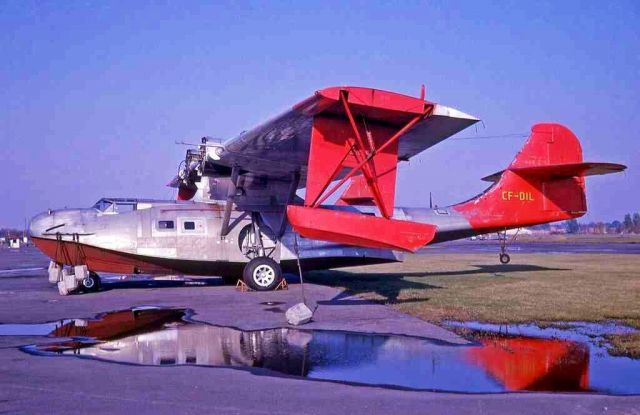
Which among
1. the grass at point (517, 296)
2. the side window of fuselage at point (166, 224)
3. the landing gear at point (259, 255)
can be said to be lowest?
the grass at point (517, 296)

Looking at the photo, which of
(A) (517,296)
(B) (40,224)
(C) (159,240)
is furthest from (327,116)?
(B) (40,224)

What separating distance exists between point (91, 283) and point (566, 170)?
48.1 feet

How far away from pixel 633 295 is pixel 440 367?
896 cm

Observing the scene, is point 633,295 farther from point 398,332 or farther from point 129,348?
point 129,348

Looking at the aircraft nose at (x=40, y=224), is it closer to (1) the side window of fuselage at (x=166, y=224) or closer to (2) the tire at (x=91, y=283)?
(2) the tire at (x=91, y=283)

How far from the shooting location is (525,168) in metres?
18.4

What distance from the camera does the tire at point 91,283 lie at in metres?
15.9

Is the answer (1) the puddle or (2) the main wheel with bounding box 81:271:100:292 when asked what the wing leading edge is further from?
(2) the main wheel with bounding box 81:271:100:292

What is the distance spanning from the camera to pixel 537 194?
741 inches

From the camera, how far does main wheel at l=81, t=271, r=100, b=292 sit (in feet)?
52.0

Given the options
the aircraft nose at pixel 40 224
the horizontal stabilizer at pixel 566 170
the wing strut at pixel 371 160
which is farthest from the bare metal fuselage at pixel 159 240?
the horizontal stabilizer at pixel 566 170

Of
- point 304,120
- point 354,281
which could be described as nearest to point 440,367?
point 304,120

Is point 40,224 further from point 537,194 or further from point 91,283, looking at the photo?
point 537,194

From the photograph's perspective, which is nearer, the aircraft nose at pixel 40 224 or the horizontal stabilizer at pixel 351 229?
the horizontal stabilizer at pixel 351 229
